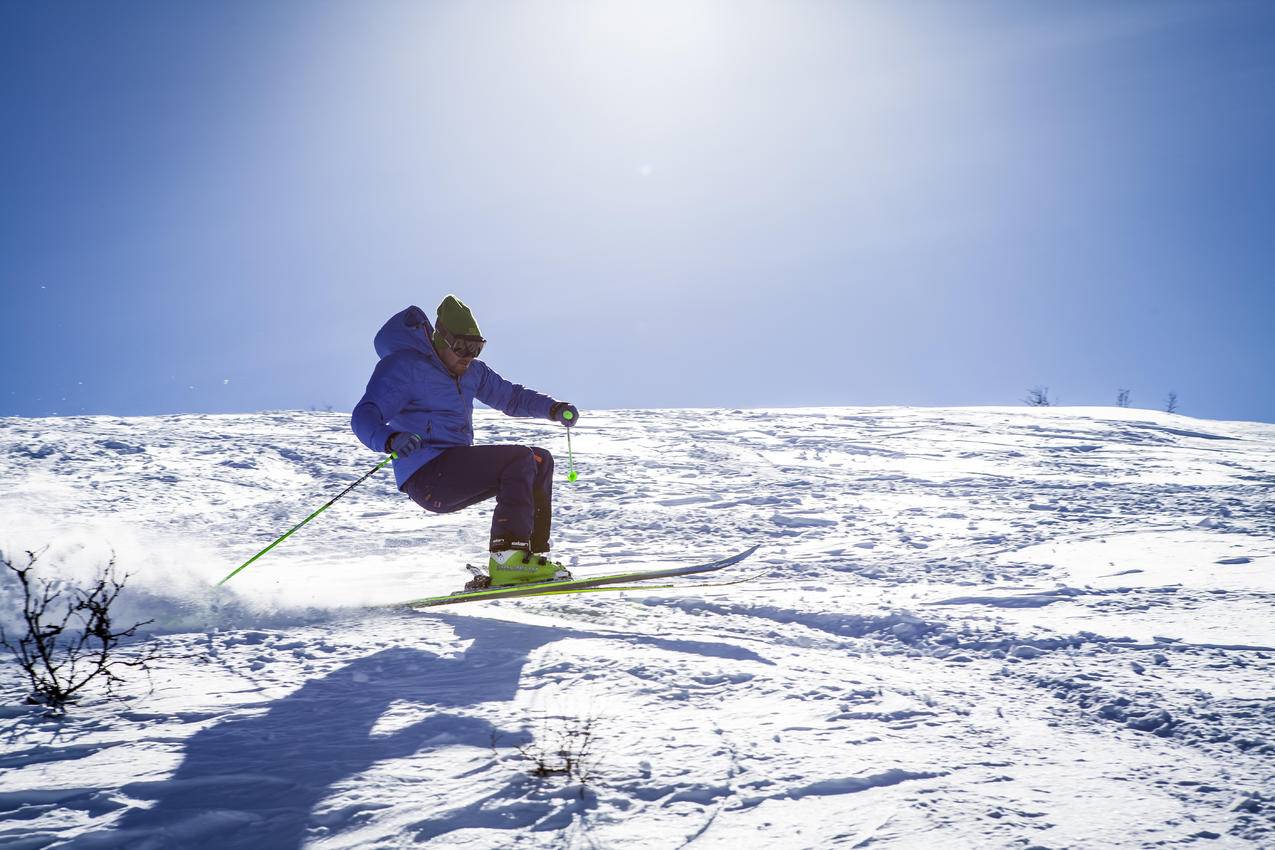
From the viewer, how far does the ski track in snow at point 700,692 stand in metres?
1.75

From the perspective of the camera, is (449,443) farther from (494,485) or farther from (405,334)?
(405,334)

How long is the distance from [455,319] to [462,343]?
0.17 m

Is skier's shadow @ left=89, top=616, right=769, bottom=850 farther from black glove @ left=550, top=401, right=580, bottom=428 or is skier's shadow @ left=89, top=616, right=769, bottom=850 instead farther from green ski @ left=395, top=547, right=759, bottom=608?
black glove @ left=550, top=401, right=580, bottom=428

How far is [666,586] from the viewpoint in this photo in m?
4.71

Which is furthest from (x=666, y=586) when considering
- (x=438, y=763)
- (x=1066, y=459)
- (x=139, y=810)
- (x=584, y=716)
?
(x=1066, y=459)

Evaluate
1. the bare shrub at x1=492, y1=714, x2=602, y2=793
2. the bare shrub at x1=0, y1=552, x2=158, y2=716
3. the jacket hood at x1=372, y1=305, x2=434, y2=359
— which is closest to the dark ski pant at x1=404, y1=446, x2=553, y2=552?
the jacket hood at x1=372, y1=305, x2=434, y2=359

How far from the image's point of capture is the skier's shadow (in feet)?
5.60

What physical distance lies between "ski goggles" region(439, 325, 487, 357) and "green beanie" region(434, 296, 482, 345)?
0.9 inches

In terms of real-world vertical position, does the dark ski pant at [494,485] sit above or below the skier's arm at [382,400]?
below

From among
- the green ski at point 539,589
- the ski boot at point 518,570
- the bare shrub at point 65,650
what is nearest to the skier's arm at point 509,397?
the ski boot at point 518,570

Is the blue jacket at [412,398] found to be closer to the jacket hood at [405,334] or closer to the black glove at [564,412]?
the jacket hood at [405,334]

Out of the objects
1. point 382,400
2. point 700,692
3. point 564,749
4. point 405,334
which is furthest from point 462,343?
point 564,749

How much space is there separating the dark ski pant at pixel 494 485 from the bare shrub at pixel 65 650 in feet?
5.97

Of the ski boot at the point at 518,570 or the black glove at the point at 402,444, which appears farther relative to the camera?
the ski boot at the point at 518,570
